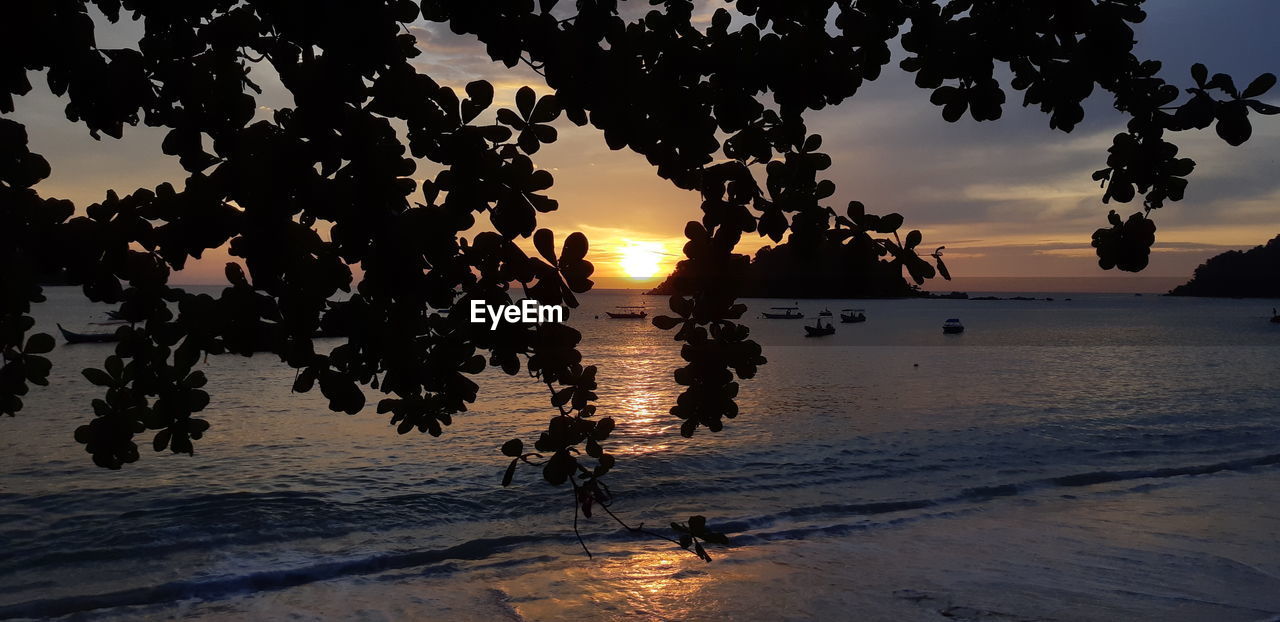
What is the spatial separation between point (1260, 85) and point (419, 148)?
247cm

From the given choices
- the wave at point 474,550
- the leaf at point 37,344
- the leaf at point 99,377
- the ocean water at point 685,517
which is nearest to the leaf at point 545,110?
the leaf at point 99,377

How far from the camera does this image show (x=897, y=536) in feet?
48.5

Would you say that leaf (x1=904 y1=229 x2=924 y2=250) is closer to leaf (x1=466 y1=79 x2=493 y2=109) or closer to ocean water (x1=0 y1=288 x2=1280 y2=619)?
leaf (x1=466 y1=79 x2=493 y2=109)

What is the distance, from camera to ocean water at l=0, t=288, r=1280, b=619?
38.5ft

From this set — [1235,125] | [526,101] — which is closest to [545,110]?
[526,101]

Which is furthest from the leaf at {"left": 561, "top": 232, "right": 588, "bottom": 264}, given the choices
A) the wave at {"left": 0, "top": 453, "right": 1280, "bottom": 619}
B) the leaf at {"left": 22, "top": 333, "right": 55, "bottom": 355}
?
the wave at {"left": 0, "top": 453, "right": 1280, "bottom": 619}

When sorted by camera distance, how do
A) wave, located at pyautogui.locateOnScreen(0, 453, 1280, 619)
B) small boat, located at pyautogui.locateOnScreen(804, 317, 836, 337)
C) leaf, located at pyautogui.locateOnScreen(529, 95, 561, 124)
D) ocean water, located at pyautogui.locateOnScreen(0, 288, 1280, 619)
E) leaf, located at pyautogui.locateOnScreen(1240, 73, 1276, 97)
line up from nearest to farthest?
1. leaf, located at pyautogui.locateOnScreen(1240, 73, 1276, 97)
2. leaf, located at pyautogui.locateOnScreen(529, 95, 561, 124)
3. ocean water, located at pyautogui.locateOnScreen(0, 288, 1280, 619)
4. wave, located at pyautogui.locateOnScreen(0, 453, 1280, 619)
5. small boat, located at pyautogui.locateOnScreen(804, 317, 836, 337)

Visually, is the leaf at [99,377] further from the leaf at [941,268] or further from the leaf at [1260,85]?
the leaf at [1260,85]

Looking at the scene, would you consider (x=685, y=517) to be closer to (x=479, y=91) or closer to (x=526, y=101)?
(x=526, y=101)

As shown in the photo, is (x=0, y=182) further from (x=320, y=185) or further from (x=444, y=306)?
(x=444, y=306)

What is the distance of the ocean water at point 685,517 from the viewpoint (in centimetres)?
1174

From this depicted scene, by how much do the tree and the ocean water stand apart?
30.8 ft

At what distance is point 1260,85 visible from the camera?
2186 mm

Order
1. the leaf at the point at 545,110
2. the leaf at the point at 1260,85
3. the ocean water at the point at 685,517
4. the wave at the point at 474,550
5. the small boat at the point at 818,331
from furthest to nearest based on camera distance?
the small boat at the point at 818,331, the wave at the point at 474,550, the ocean water at the point at 685,517, the leaf at the point at 545,110, the leaf at the point at 1260,85
